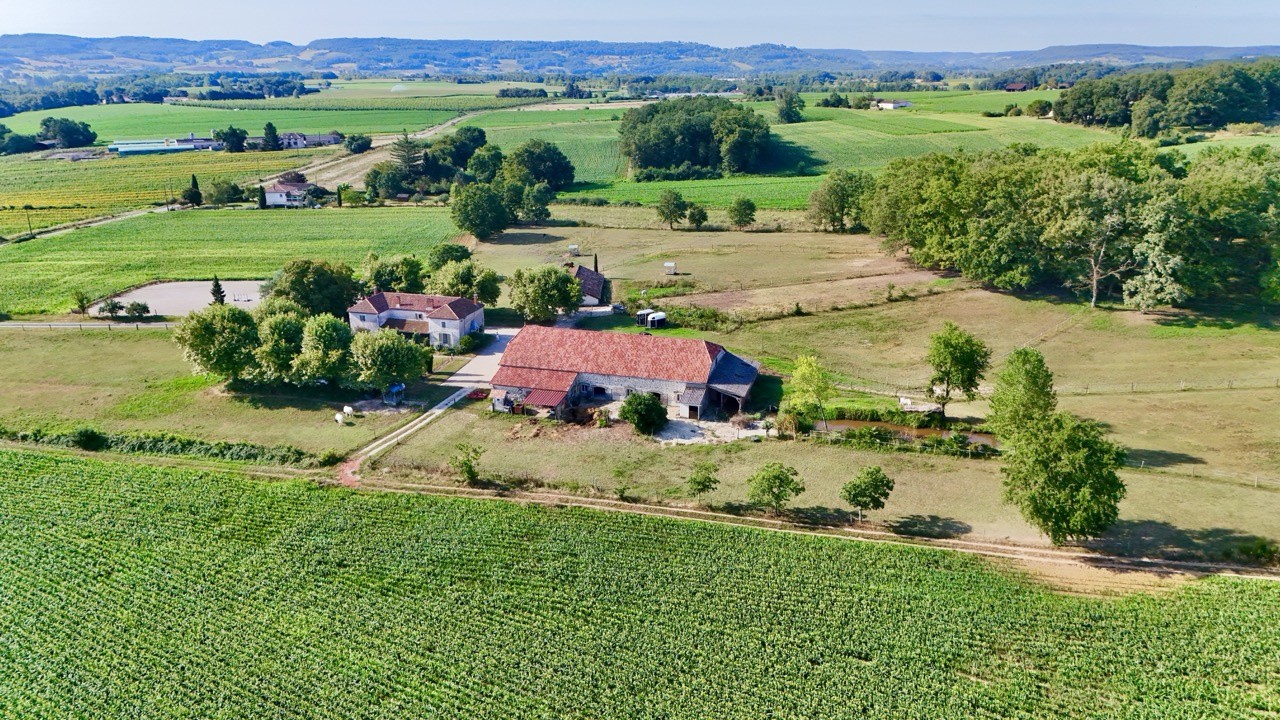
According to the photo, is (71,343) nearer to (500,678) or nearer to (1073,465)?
(500,678)

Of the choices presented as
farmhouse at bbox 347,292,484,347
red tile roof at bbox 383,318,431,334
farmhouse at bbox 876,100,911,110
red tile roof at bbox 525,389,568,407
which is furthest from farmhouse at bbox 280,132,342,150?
red tile roof at bbox 525,389,568,407

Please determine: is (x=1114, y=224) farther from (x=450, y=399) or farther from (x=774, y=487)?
(x=450, y=399)

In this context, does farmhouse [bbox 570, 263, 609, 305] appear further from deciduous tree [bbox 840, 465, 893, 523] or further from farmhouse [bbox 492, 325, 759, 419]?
deciduous tree [bbox 840, 465, 893, 523]

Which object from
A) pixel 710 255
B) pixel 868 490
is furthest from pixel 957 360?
pixel 710 255

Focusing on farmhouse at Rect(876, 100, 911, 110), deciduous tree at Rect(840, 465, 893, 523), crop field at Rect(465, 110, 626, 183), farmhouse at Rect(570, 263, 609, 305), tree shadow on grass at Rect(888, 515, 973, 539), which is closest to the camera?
tree shadow on grass at Rect(888, 515, 973, 539)

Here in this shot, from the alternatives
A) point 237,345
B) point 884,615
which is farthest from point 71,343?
point 884,615
